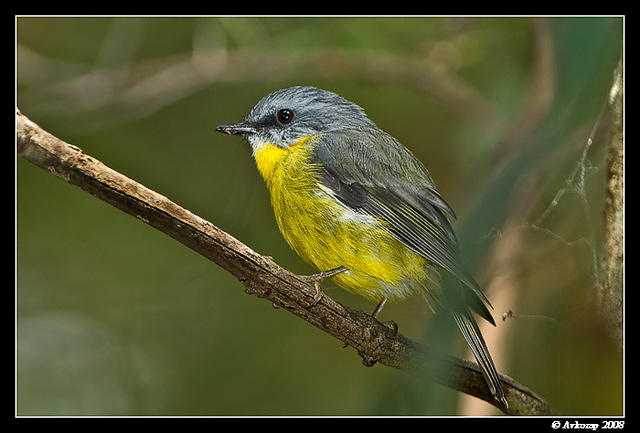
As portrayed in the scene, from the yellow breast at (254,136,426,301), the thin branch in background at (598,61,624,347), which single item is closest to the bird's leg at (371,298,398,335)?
the yellow breast at (254,136,426,301)

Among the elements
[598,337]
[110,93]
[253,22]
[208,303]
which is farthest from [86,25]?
[598,337]

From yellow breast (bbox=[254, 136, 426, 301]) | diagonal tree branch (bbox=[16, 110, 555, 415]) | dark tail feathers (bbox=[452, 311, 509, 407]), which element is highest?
yellow breast (bbox=[254, 136, 426, 301])

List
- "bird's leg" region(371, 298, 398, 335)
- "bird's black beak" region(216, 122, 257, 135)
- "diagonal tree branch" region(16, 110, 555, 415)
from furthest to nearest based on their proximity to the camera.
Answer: "bird's black beak" region(216, 122, 257, 135) < "bird's leg" region(371, 298, 398, 335) < "diagonal tree branch" region(16, 110, 555, 415)

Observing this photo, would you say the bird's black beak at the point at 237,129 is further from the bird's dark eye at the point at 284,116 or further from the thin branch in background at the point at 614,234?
the thin branch in background at the point at 614,234

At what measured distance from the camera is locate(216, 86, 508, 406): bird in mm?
2775

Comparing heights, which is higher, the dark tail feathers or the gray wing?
the gray wing

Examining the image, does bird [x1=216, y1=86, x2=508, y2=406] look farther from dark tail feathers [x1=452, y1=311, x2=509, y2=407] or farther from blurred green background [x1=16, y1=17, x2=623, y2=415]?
blurred green background [x1=16, y1=17, x2=623, y2=415]

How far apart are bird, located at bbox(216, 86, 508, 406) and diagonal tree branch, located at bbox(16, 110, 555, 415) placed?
0.48 ft

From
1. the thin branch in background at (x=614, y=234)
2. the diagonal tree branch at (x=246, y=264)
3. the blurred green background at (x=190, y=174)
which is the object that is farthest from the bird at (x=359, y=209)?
the thin branch in background at (x=614, y=234)

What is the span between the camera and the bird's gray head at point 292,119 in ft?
10.8

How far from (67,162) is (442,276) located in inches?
62.4

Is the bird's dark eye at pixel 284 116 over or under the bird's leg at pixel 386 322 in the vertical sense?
over

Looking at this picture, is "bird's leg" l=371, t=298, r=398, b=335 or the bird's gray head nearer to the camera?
"bird's leg" l=371, t=298, r=398, b=335

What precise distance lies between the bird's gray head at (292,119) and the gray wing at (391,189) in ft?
0.36
